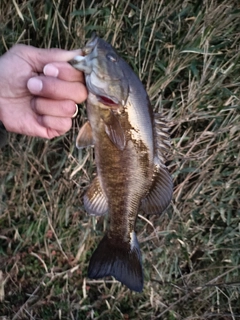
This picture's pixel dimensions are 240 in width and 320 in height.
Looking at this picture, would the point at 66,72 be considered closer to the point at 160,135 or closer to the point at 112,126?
the point at 112,126

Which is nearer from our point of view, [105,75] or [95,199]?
[105,75]

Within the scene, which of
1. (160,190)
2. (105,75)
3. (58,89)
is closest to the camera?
(105,75)

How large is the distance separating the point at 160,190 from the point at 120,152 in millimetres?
217

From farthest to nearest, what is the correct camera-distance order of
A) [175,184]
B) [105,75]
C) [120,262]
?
[175,184], [120,262], [105,75]

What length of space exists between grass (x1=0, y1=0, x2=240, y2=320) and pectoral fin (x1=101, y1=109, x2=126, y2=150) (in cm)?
74

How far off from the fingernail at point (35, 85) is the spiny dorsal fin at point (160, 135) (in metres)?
0.41

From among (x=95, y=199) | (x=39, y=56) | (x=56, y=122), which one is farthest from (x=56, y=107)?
(x=95, y=199)

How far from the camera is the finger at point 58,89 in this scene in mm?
1226

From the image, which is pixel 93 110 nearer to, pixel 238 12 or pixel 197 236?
pixel 238 12

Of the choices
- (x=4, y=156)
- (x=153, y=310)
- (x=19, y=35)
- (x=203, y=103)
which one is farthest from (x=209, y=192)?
(x=19, y=35)

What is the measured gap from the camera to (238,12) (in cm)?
183

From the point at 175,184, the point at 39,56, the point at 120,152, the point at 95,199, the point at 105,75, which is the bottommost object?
the point at 175,184

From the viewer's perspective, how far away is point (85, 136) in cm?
125

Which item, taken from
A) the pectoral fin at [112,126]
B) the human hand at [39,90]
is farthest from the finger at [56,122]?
the pectoral fin at [112,126]
